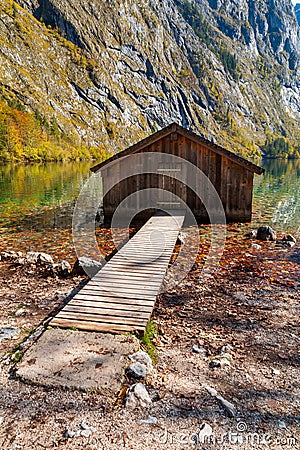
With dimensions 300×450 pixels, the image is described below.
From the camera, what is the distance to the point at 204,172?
14.5m

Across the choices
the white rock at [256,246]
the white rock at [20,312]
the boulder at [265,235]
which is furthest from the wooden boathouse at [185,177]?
the white rock at [20,312]

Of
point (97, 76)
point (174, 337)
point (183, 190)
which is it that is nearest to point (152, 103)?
point (97, 76)

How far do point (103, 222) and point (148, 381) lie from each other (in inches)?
467

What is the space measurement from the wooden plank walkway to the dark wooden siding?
5.97m

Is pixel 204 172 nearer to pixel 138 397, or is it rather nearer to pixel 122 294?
pixel 122 294

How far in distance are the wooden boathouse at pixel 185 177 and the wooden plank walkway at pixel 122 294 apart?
5985 millimetres

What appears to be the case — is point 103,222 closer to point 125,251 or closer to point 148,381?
point 125,251

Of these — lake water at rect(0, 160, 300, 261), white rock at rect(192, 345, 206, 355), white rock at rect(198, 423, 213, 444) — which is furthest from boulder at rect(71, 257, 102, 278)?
white rock at rect(198, 423, 213, 444)

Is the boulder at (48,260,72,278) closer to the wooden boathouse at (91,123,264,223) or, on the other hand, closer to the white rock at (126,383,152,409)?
the white rock at (126,383,152,409)

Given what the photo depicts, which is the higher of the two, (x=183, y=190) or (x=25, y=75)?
(x=25, y=75)

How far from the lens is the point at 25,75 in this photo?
4331 inches

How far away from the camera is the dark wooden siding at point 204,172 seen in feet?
46.9

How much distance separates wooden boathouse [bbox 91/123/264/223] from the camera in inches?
558

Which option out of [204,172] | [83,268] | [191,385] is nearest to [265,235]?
[204,172]
